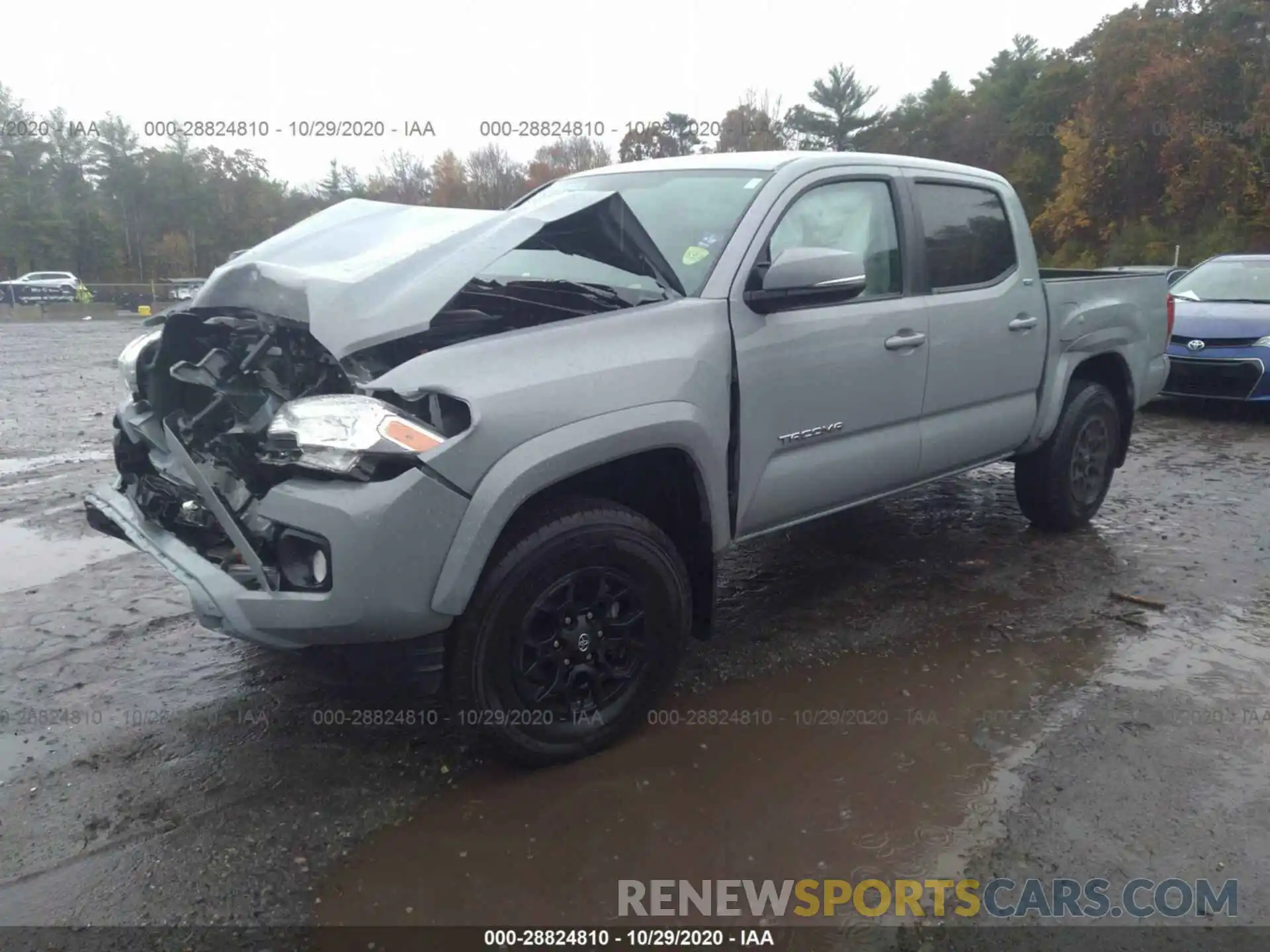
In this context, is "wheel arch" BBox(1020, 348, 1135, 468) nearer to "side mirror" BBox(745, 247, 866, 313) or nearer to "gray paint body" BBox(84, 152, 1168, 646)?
"gray paint body" BBox(84, 152, 1168, 646)

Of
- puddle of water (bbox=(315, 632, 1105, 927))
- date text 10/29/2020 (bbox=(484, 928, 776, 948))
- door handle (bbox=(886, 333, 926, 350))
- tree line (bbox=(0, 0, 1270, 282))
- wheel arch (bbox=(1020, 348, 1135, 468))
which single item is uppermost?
tree line (bbox=(0, 0, 1270, 282))

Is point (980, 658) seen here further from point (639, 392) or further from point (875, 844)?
point (639, 392)

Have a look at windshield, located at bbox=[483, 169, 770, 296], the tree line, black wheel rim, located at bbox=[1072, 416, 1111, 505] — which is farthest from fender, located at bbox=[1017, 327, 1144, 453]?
the tree line

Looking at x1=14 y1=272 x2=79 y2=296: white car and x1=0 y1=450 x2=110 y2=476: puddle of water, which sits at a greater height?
x1=14 y1=272 x2=79 y2=296: white car

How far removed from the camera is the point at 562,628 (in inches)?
112

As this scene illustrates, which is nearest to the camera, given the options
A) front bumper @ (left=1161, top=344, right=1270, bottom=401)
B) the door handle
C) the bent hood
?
the bent hood

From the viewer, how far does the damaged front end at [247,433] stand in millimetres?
2480

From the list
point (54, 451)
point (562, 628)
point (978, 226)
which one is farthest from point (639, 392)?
point (54, 451)

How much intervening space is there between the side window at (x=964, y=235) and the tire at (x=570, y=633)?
2038 mm

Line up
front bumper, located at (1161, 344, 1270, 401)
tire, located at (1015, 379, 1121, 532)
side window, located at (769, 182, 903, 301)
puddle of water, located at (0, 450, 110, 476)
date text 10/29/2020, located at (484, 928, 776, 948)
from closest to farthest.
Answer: date text 10/29/2020, located at (484, 928, 776, 948)
side window, located at (769, 182, 903, 301)
tire, located at (1015, 379, 1121, 532)
puddle of water, located at (0, 450, 110, 476)
front bumper, located at (1161, 344, 1270, 401)

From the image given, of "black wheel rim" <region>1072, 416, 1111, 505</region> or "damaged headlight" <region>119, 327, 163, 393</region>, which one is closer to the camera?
"damaged headlight" <region>119, 327, 163, 393</region>

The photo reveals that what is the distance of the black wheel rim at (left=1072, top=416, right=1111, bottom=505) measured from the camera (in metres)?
5.18

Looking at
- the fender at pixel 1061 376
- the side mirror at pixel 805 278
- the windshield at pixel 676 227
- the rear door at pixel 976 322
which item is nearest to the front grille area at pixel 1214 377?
Answer: the fender at pixel 1061 376

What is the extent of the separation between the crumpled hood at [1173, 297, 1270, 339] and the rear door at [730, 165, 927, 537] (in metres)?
6.02
